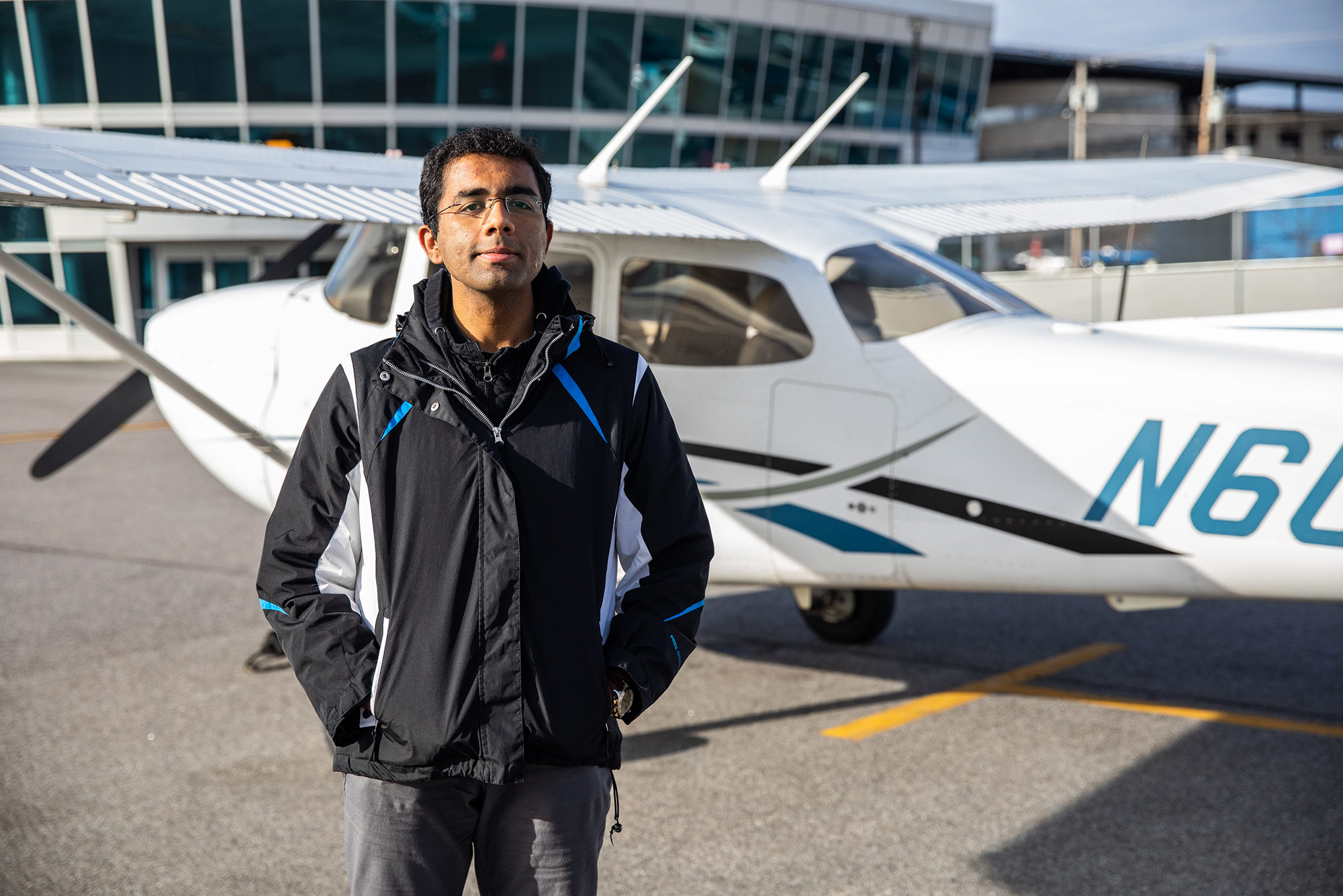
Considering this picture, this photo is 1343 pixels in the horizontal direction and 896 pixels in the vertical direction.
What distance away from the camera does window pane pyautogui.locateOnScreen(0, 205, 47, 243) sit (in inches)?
1122

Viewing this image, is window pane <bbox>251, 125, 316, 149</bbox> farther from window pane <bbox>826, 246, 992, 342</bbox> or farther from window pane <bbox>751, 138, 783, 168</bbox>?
window pane <bbox>826, 246, 992, 342</bbox>

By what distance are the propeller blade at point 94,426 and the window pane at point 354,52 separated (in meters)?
22.8

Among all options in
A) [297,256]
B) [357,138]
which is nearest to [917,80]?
[357,138]

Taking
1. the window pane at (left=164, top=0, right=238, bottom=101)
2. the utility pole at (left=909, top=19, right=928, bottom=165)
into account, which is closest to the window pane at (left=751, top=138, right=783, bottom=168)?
the utility pole at (left=909, top=19, right=928, bottom=165)

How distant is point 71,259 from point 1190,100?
207ft

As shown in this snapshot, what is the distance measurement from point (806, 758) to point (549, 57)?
26.5m

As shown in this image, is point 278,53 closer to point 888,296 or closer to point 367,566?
point 888,296

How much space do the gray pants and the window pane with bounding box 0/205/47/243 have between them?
30.7 m

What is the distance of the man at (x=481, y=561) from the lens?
1.95 metres

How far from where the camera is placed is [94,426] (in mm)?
6410

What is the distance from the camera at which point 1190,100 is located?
227 feet

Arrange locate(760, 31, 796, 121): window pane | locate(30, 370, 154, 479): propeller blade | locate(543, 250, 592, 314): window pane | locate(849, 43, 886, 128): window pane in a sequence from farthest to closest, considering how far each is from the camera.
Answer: locate(849, 43, 886, 128): window pane < locate(760, 31, 796, 121): window pane < locate(30, 370, 154, 479): propeller blade < locate(543, 250, 592, 314): window pane

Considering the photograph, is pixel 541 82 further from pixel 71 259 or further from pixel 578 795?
pixel 578 795

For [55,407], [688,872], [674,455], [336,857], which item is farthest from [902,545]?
[55,407]
